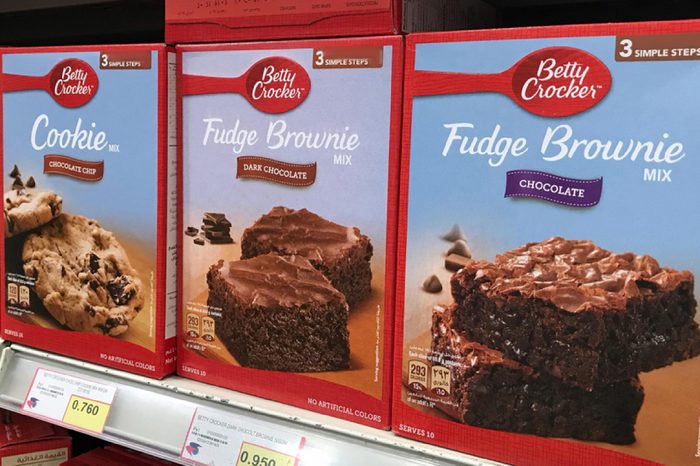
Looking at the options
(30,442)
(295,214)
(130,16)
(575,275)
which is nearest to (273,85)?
(295,214)

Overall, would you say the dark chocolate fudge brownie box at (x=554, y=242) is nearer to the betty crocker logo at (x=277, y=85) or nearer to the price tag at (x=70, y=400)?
the betty crocker logo at (x=277, y=85)

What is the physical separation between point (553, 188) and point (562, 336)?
0.58 ft

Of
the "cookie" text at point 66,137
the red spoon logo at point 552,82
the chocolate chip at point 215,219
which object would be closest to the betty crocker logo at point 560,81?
the red spoon logo at point 552,82

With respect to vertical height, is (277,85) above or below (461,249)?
above

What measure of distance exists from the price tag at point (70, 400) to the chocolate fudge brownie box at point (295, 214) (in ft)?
0.68

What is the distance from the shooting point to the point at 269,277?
105cm

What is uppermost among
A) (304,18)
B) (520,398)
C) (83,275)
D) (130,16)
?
(130,16)

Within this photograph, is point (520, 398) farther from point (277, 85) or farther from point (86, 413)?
point (86, 413)

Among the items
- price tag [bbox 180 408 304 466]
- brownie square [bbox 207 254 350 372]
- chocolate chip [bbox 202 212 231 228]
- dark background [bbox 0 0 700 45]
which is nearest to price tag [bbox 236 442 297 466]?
price tag [bbox 180 408 304 466]

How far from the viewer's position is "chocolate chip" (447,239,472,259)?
890 millimetres

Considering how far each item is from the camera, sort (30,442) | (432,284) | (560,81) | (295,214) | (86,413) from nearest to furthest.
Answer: (560,81)
(432,284)
(295,214)
(86,413)
(30,442)

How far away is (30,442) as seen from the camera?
4.68 ft

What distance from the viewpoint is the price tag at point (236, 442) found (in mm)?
1016

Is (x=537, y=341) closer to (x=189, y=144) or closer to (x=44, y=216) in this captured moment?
(x=189, y=144)
